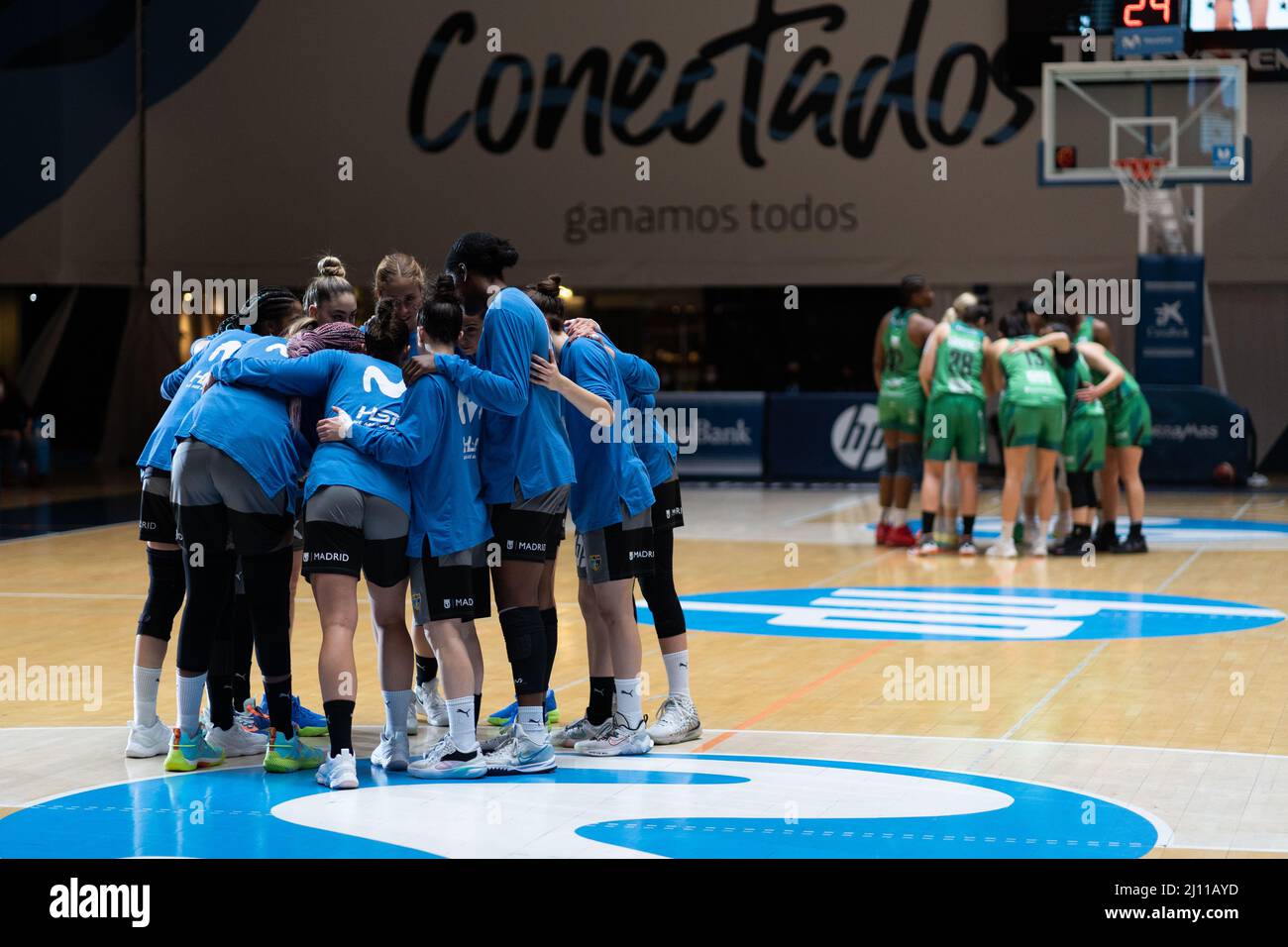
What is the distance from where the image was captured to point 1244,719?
6438 millimetres

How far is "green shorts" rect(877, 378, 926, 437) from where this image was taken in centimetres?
1242

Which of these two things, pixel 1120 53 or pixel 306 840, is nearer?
pixel 306 840

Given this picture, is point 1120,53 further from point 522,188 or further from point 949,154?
point 522,188

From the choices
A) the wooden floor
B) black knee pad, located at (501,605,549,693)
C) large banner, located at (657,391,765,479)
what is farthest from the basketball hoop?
black knee pad, located at (501,605,549,693)

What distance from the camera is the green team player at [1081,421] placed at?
11633mm

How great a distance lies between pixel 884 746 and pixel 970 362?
6.12 metres

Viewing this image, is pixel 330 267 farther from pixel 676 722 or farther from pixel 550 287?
pixel 676 722

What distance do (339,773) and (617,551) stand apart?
1.25 m

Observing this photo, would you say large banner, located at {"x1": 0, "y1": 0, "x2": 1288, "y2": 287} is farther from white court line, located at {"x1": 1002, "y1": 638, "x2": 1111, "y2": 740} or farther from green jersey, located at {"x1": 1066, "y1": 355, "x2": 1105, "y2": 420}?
white court line, located at {"x1": 1002, "y1": 638, "x2": 1111, "y2": 740}

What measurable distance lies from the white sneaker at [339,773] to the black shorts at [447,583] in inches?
20.2

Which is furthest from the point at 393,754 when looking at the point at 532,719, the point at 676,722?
the point at 676,722

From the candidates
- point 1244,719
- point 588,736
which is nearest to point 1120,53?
point 1244,719

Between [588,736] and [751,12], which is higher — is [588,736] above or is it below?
below
